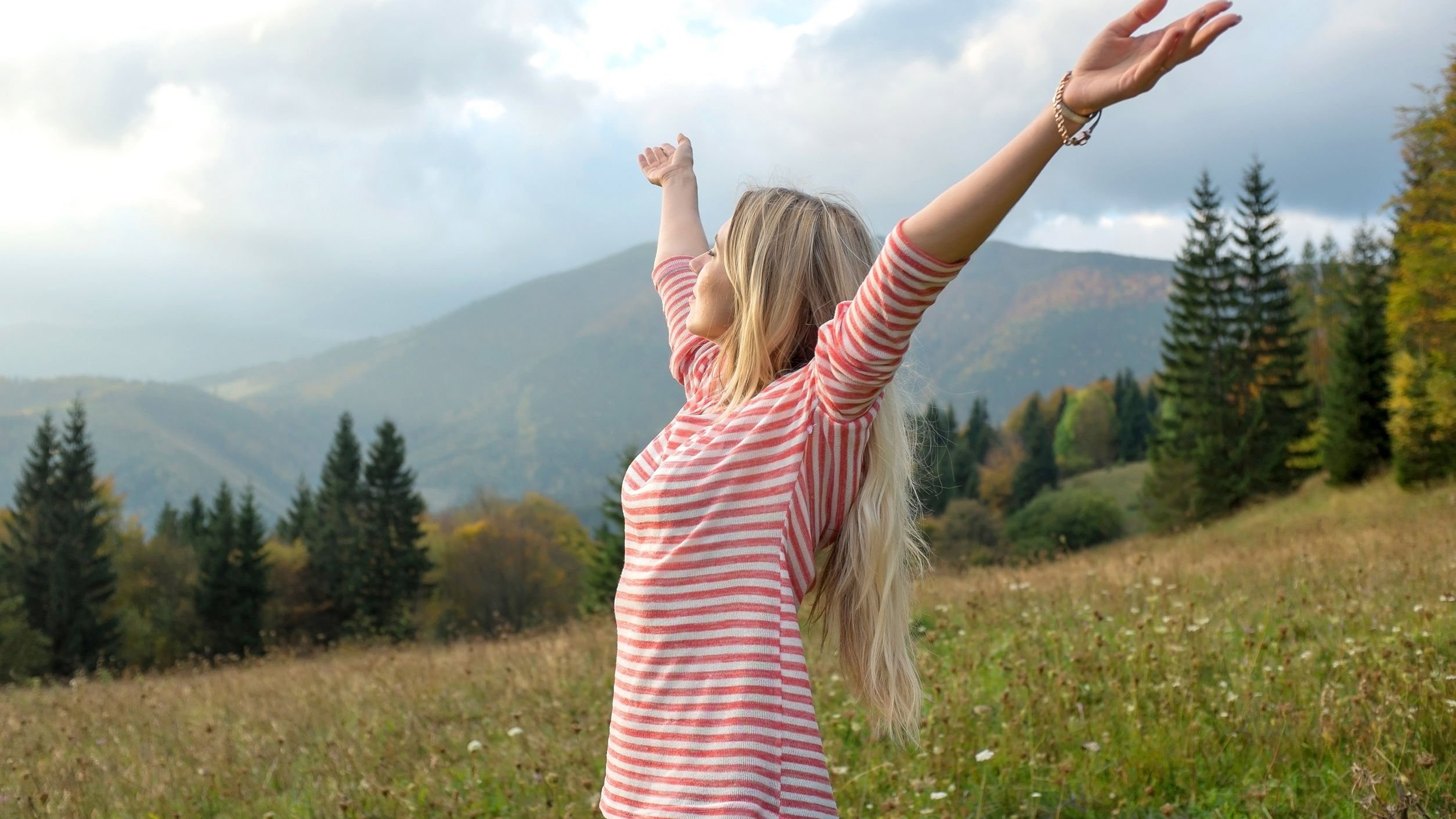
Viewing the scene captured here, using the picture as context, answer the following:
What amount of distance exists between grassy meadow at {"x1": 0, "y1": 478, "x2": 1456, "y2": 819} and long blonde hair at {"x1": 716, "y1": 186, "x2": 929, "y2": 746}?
141 centimetres

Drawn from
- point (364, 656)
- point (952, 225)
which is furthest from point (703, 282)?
point (364, 656)

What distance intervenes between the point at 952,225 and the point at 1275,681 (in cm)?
338

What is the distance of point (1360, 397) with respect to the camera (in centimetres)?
3356

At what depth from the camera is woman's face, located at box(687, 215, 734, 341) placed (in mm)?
Result: 2002

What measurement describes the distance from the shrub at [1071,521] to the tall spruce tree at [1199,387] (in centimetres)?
1089

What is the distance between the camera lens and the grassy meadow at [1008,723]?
11.3 feet

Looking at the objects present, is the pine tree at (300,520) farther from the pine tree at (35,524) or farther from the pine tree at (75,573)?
the pine tree at (35,524)

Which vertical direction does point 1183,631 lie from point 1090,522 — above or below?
above

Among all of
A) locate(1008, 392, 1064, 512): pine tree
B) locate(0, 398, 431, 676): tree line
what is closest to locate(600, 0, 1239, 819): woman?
locate(0, 398, 431, 676): tree line

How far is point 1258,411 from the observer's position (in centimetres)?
4175

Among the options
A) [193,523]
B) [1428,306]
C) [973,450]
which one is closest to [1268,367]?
[1428,306]

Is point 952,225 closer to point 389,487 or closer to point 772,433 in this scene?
point 772,433

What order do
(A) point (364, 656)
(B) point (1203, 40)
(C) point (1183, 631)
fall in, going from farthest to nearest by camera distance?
(A) point (364, 656), (C) point (1183, 631), (B) point (1203, 40)

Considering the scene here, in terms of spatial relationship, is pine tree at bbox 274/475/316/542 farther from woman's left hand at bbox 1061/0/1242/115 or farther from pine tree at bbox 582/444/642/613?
woman's left hand at bbox 1061/0/1242/115
